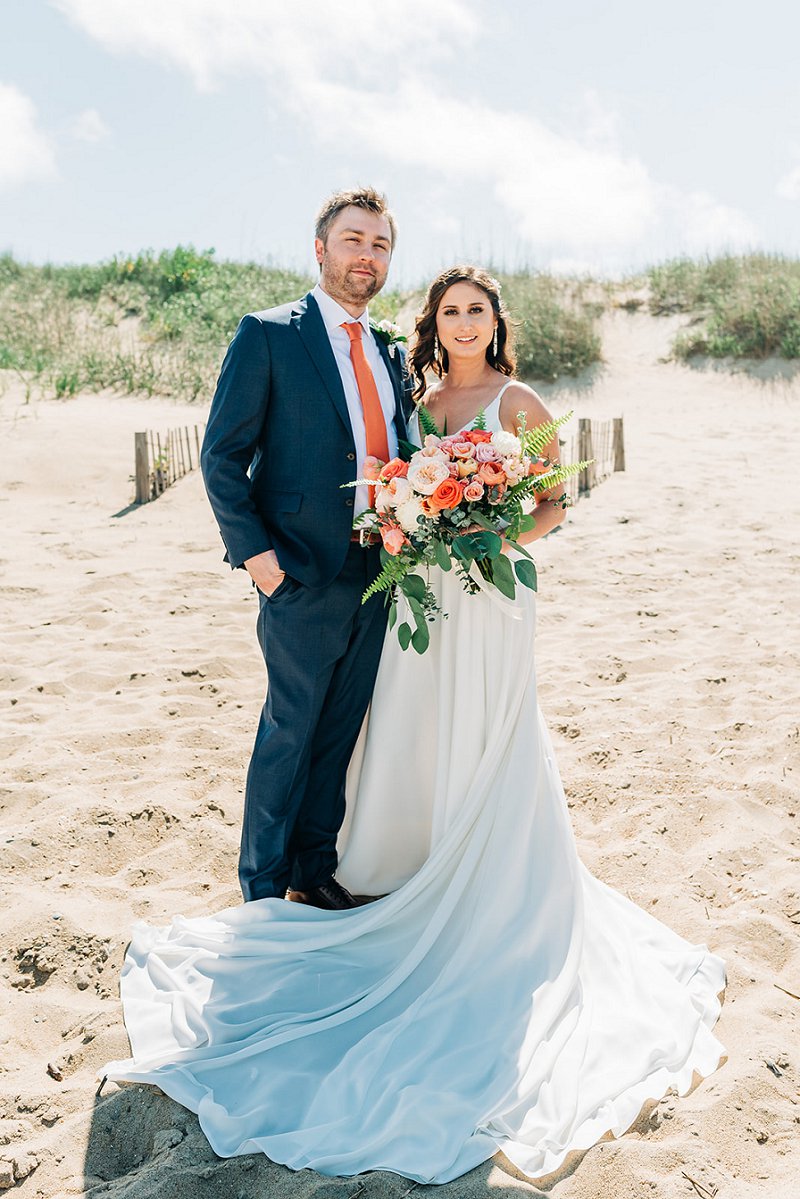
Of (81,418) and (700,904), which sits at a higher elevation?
(81,418)

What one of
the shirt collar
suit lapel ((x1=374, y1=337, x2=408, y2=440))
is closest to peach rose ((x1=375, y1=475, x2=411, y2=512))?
suit lapel ((x1=374, y1=337, x2=408, y2=440))

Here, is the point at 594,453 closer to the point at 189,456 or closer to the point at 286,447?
the point at 189,456

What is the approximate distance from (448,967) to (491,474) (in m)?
1.62

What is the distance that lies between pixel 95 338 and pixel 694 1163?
17.5 meters

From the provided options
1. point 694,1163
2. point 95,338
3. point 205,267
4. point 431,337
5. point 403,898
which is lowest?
point 694,1163

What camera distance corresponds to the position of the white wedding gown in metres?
2.69

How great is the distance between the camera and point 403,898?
3.41 metres

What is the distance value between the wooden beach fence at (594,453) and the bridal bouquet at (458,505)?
6.98m

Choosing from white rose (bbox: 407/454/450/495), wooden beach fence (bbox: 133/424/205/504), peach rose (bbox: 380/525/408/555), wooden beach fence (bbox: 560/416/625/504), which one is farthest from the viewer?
wooden beach fence (bbox: 560/416/625/504)

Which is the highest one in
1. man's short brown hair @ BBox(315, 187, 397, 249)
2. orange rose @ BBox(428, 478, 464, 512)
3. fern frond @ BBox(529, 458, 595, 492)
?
man's short brown hair @ BBox(315, 187, 397, 249)

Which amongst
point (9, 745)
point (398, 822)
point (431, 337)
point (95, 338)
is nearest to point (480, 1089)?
point (398, 822)

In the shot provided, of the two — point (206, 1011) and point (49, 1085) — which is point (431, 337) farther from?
point (49, 1085)

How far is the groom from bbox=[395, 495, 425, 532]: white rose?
1.27ft

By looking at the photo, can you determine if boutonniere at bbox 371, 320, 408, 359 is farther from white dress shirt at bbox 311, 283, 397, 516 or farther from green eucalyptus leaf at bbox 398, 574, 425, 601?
green eucalyptus leaf at bbox 398, 574, 425, 601
